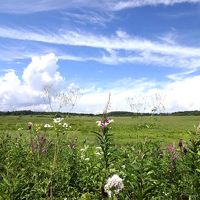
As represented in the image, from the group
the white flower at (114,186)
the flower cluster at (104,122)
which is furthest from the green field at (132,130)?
the white flower at (114,186)

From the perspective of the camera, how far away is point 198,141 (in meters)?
8.84

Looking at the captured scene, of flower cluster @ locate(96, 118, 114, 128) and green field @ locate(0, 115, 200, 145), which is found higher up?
flower cluster @ locate(96, 118, 114, 128)

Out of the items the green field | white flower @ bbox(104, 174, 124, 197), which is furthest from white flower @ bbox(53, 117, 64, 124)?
white flower @ bbox(104, 174, 124, 197)

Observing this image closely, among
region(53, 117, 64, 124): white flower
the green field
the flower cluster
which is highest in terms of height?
region(53, 117, 64, 124): white flower

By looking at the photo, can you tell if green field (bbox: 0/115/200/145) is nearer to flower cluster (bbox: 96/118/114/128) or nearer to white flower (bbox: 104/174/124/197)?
flower cluster (bbox: 96/118/114/128)

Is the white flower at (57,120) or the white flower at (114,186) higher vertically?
the white flower at (57,120)

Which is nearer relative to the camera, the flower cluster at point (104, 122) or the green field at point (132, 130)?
the flower cluster at point (104, 122)

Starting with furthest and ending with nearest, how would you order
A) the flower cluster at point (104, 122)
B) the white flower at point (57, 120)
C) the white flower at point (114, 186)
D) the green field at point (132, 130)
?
the green field at point (132, 130)
the white flower at point (57, 120)
the flower cluster at point (104, 122)
the white flower at point (114, 186)

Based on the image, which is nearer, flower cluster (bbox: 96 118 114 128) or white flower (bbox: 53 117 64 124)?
flower cluster (bbox: 96 118 114 128)

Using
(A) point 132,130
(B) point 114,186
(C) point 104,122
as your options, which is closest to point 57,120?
(C) point 104,122

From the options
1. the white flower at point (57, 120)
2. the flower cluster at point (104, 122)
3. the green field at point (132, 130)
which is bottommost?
the green field at point (132, 130)

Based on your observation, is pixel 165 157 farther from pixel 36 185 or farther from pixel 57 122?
pixel 36 185

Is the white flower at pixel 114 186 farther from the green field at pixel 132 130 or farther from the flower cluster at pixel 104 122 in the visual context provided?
the flower cluster at pixel 104 122

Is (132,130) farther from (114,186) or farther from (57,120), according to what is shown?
(114,186)
